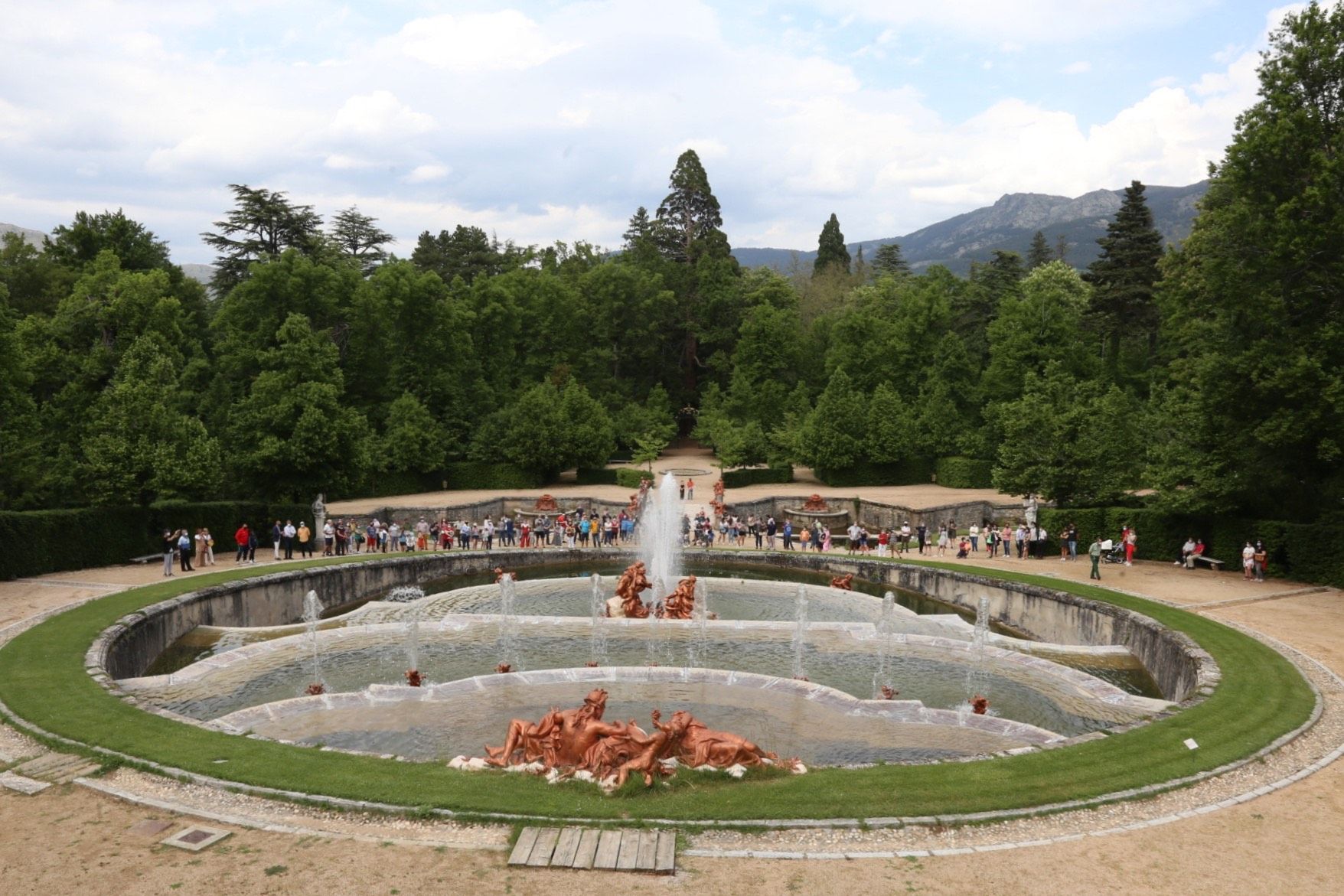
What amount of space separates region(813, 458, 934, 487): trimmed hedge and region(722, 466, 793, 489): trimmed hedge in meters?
1.96

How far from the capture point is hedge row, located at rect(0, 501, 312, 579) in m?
25.8

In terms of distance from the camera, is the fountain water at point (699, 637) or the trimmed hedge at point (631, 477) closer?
the fountain water at point (699, 637)

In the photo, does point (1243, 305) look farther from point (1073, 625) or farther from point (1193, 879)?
point (1193, 879)

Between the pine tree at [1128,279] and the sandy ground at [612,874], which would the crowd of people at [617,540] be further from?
the pine tree at [1128,279]

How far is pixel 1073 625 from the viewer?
2358 cm

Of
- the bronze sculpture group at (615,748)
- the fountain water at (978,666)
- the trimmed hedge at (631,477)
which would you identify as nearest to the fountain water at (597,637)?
the bronze sculpture group at (615,748)

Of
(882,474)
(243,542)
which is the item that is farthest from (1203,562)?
→ (243,542)

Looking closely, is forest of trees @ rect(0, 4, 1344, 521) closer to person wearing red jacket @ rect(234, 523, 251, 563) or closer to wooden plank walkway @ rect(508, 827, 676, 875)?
person wearing red jacket @ rect(234, 523, 251, 563)

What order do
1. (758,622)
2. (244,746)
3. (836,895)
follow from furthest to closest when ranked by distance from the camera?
(758,622)
(244,746)
(836,895)

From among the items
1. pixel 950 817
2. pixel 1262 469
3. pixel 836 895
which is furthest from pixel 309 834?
pixel 1262 469

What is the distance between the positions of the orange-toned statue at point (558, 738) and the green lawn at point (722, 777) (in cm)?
57

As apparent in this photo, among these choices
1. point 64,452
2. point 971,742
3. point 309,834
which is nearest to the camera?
point 309,834

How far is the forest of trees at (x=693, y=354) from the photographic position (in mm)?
27078

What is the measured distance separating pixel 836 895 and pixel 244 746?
28.3ft
